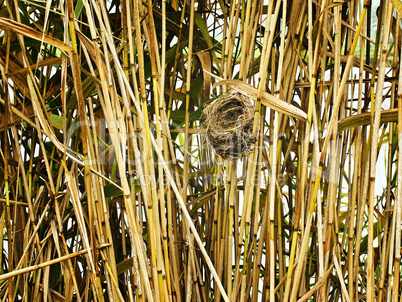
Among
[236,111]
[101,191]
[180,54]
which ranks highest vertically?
[180,54]

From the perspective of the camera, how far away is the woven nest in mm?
578

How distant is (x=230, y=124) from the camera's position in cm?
61

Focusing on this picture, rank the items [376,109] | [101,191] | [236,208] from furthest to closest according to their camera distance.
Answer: [236,208] → [101,191] → [376,109]

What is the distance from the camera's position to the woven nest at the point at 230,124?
58cm

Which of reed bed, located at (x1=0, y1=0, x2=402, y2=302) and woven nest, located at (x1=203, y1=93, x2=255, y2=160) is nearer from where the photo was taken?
reed bed, located at (x1=0, y1=0, x2=402, y2=302)

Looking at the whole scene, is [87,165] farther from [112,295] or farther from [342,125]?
[342,125]

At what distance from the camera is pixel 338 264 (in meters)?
0.52

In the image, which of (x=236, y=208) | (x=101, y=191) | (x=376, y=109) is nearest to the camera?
(x=376, y=109)

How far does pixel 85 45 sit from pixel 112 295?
0.35 metres

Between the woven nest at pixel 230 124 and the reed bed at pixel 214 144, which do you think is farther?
the woven nest at pixel 230 124

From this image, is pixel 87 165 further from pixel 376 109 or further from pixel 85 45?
pixel 376 109

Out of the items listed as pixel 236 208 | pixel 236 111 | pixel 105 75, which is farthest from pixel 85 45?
pixel 236 208

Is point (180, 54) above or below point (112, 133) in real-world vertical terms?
above

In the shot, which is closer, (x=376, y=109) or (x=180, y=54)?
(x=376, y=109)
